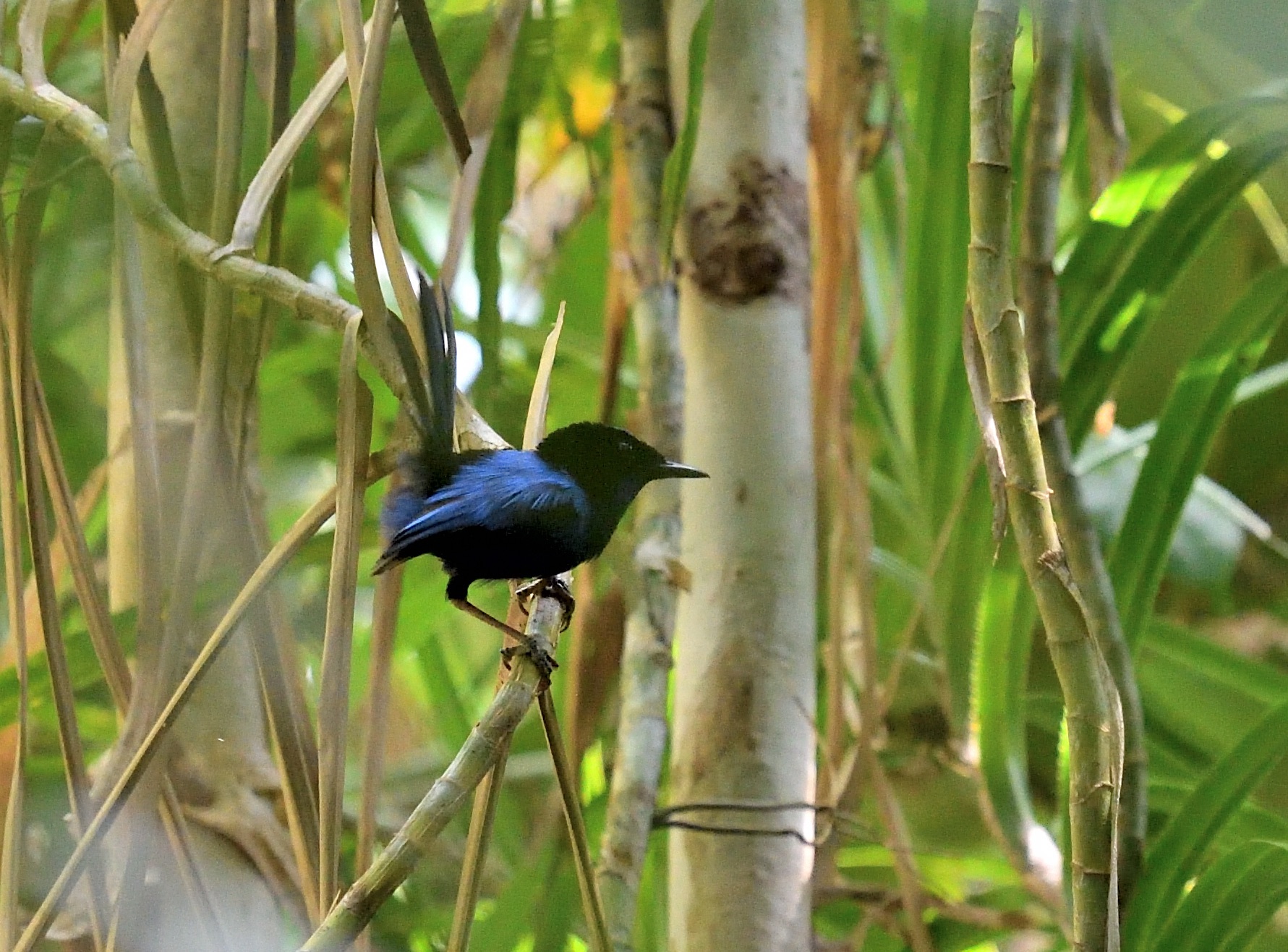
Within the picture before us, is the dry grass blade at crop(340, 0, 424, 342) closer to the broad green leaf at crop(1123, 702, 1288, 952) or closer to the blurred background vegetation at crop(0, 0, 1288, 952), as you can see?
the blurred background vegetation at crop(0, 0, 1288, 952)

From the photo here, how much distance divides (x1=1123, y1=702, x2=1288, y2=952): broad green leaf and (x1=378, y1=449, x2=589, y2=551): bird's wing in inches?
29.5

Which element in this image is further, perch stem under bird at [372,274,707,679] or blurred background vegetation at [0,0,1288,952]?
blurred background vegetation at [0,0,1288,952]

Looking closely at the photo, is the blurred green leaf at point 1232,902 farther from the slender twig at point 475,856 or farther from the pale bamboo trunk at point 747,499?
the slender twig at point 475,856

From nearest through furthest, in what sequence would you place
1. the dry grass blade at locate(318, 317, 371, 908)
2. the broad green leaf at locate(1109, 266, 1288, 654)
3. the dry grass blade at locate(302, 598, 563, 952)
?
the dry grass blade at locate(302, 598, 563, 952) → the dry grass blade at locate(318, 317, 371, 908) → the broad green leaf at locate(1109, 266, 1288, 654)

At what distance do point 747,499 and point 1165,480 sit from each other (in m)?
0.52

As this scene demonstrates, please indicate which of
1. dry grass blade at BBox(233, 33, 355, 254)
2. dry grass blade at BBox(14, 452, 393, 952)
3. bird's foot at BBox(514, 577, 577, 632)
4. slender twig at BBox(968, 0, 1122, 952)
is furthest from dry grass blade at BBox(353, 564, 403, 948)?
slender twig at BBox(968, 0, 1122, 952)

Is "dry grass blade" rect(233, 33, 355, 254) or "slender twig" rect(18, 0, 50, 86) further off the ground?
"slender twig" rect(18, 0, 50, 86)

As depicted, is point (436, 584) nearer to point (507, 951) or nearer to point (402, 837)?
point (507, 951)

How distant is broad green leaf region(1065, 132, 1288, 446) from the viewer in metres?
1.57

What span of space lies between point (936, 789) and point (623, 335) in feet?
3.78

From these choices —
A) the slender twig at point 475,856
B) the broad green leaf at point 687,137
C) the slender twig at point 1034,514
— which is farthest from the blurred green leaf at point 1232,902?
the broad green leaf at point 687,137

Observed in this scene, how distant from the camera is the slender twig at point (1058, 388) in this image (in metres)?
1.35

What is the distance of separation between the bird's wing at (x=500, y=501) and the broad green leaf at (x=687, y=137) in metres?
0.31

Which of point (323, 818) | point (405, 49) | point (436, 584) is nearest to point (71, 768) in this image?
point (323, 818)
